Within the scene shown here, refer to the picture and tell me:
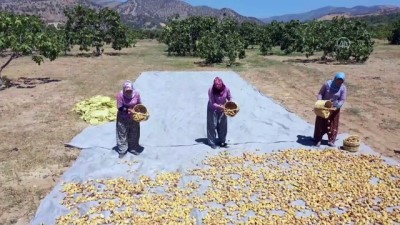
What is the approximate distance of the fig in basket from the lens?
7469 millimetres

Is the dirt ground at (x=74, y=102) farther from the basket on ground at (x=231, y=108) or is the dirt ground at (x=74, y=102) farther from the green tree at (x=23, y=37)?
the basket on ground at (x=231, y=108)

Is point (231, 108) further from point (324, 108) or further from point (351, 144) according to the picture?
point (351, 144)

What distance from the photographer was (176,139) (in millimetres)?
8297

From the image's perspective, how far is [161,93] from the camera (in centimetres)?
1276

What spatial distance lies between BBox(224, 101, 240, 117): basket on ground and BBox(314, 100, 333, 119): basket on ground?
1.55 m

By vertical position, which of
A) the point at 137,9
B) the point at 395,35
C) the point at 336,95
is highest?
the point at 137,9

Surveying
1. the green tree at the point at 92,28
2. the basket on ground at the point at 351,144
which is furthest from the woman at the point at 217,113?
the green tree at the point at 92,28

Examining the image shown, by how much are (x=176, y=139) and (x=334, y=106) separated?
3.23 m

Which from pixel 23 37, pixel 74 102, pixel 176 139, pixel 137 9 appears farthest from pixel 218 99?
pixel 137 9

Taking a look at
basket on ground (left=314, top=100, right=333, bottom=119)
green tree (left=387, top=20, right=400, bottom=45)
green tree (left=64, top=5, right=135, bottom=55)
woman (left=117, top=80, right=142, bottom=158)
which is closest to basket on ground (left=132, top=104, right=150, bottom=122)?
woman (left=117, top=80, right=142, bottom=158)

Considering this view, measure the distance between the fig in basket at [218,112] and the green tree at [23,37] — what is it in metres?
8.97

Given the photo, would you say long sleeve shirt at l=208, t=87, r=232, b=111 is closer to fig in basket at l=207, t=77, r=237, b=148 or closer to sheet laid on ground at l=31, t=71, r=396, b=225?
fig in basket at l=207, t=77, r=237, b=148

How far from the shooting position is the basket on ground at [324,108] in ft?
24.6

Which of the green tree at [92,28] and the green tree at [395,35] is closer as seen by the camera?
the green tree at [92,28]
